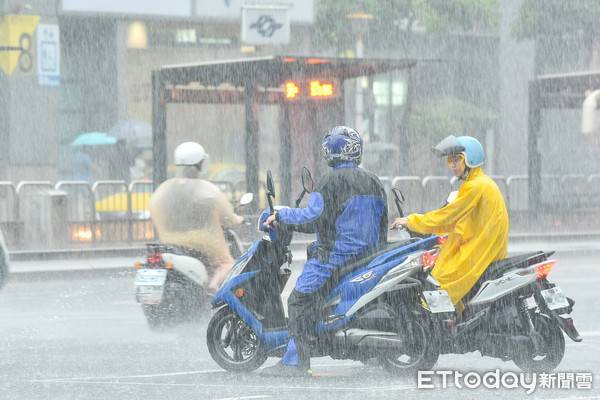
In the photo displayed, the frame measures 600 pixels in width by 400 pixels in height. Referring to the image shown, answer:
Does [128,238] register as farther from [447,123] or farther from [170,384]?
[447,123]

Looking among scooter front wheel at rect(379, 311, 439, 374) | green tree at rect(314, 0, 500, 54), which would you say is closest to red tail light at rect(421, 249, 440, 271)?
scooter front wheel at rect(379, 311, 439, 374)

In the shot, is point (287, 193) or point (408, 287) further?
point (287, 193)

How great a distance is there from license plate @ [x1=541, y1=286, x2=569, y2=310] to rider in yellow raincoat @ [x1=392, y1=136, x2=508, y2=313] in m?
0.41

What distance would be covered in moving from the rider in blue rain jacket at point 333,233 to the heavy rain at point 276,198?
0.10 feet

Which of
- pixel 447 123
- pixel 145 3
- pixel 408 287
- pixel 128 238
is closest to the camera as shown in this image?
pixel 408 287

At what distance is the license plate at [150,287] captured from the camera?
30.5ft

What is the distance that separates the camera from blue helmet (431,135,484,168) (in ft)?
25.3

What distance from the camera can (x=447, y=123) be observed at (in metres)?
32.8

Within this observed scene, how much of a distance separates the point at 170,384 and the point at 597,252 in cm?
1252

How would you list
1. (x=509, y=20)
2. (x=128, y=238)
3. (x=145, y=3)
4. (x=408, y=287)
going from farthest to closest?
1. (x=509, y=20)
2. (x=145, y=3)
3. (x=128, y=238)
4. (x=408, y=287)

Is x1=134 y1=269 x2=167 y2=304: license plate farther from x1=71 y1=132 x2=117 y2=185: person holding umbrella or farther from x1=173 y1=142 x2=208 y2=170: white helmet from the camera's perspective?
x1=71 y1=132 x2=117 y2=185: person holding umbrella

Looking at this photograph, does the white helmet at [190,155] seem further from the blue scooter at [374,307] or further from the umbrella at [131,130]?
the umbrella at [131,130]

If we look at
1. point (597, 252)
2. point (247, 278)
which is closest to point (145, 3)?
point (597, 252)

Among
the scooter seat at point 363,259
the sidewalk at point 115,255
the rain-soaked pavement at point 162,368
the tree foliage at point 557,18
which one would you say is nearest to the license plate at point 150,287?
the rain-soaked pavement at point 162,368
